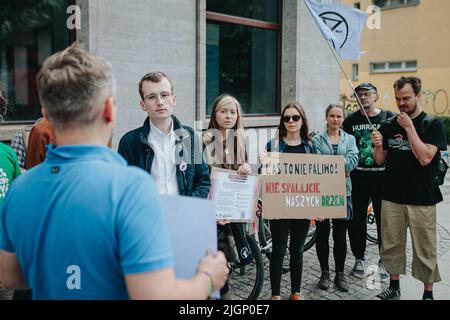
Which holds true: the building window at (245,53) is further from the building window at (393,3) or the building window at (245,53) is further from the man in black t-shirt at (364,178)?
the building window at (393,3)

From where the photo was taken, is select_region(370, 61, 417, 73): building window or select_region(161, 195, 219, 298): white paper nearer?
select_region(161, 195, 219, 298): white paper

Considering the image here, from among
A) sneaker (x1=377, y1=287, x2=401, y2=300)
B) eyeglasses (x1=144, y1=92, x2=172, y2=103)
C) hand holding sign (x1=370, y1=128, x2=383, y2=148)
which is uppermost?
eyeglasses (x1=144, y1=92, x2=172, y2=103)

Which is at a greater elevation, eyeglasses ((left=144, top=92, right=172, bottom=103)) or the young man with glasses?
eyeglasses ((left=144, top=92, right=172, bottom=103))

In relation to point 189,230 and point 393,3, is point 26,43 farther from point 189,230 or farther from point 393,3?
point 393,3

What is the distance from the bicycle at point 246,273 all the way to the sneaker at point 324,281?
71 cm

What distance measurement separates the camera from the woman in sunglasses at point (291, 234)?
4016 millimetres

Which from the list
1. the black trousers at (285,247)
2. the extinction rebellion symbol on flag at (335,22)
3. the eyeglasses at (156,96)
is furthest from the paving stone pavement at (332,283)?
the extinction rebellion symbol on flag at (335,22)

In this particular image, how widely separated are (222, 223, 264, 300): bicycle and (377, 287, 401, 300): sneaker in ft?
4.01

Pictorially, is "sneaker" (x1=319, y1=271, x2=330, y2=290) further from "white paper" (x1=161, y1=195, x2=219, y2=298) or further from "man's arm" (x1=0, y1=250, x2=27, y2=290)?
"man's arm" (x1=0, y1=250, x2=27, y2=290)

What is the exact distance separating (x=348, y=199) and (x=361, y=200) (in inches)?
18.3

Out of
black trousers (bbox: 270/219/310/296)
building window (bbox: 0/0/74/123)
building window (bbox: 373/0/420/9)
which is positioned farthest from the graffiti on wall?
Result: black trousers (bbox: 270/219/310/296)

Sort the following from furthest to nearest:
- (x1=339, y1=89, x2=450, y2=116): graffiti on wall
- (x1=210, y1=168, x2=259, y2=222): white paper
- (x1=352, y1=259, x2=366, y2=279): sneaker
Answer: (x1=339, y1=89, x2=450, y2=116): graffiti on wall, (x1=352, y1=259, x2=366, y2=279): sneaker, (x1=210, y1=168, x2=259, y2=222): white paper

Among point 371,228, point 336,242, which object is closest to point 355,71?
point 371,228

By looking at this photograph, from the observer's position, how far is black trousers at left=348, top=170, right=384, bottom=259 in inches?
193
